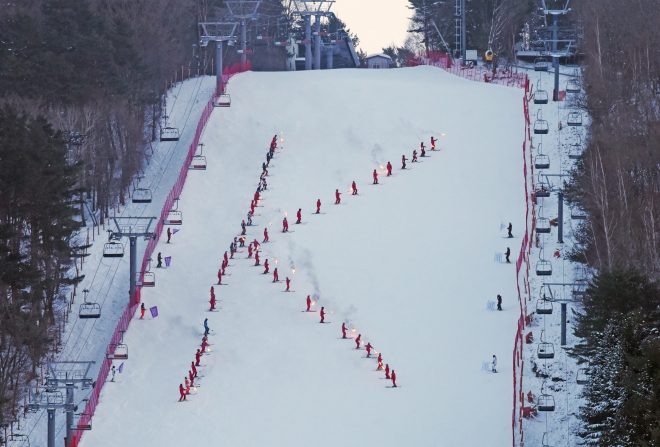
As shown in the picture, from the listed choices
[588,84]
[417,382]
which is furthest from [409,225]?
[588,84]

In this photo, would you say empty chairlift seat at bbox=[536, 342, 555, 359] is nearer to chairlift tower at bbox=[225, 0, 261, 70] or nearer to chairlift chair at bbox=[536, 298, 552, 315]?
chairlift chair at bbox=[536, 298, 552, 315]

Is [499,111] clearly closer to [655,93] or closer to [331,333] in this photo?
[655,93]

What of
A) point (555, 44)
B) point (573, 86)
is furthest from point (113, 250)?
point (573, 86)

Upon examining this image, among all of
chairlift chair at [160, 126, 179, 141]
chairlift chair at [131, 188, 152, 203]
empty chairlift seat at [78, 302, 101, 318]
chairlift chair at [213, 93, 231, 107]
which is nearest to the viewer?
empty chairlift seat at [78, 302, 101, 318]

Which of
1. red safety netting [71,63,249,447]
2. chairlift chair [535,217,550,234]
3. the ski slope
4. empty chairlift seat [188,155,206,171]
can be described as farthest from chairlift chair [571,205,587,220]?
red safety netting [71,63,249,447]

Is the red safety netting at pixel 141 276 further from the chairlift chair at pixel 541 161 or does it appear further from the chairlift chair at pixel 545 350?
the chairlift chair at pixel 541 161

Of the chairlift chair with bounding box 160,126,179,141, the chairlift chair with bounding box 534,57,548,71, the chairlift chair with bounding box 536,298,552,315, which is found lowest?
the chairlift chair with bounding box 536,298,552,315

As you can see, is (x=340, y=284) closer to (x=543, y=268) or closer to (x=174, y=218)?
(x=543, y=268)
